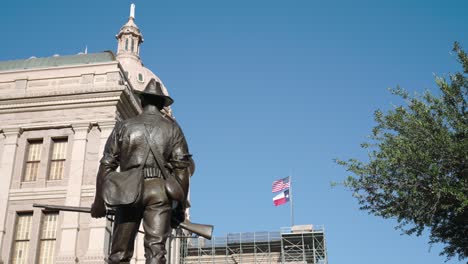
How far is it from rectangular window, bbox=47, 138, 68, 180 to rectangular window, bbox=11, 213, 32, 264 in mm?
2038

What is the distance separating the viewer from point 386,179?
72.5ft

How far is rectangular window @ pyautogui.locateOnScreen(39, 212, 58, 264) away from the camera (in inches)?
970

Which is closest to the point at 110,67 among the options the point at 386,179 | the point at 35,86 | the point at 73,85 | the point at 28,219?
the point at 73,85

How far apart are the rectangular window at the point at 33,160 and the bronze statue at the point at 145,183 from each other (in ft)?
68.0

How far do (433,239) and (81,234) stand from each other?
46.2ft

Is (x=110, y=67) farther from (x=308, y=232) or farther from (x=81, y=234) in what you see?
(x=308, y=232)

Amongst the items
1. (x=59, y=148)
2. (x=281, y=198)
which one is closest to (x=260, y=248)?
(x=281, y=198)

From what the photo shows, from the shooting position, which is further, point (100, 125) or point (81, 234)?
point (100, 125)

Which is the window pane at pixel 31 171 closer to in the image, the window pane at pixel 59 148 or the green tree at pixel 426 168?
the window pane at pixel 59 148

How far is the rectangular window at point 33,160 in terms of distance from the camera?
2673cm

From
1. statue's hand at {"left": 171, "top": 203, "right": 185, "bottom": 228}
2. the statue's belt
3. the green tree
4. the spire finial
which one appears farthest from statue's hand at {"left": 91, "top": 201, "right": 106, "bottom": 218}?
the spire finial

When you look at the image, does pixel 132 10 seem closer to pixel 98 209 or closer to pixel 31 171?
pixel 31 171

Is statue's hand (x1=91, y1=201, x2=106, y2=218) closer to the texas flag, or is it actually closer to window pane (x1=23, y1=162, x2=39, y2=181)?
window pane (x1=23, y1=162, x2=39, y2=181)

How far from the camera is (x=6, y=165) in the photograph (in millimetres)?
26594
